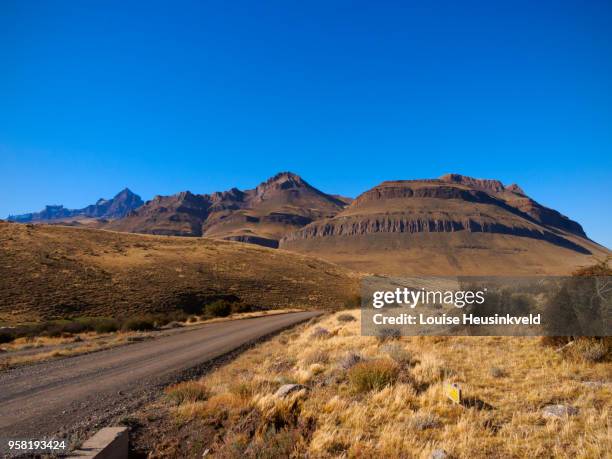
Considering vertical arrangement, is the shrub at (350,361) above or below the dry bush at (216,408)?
above

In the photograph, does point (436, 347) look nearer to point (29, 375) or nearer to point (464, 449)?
point (464, 449)

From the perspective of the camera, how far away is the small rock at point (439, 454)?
5.24 metres

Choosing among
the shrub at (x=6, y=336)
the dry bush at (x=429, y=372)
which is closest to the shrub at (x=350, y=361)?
the dry bush at (x=429, y=372)

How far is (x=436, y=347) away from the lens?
13023 mm

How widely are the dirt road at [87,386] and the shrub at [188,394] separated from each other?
2.54 ft

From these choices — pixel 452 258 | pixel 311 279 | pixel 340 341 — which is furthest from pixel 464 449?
pixel 452 258

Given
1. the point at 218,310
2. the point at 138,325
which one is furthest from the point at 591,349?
the point at 218,310

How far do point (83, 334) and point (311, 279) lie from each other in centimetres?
4247

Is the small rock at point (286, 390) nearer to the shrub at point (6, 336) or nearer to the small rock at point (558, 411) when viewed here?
the small rock at point (558, 411)

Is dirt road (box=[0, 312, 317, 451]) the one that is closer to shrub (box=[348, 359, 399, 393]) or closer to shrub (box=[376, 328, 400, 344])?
shrub (box=[348, 359, 399, 393])

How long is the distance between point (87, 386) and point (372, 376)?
317 inches

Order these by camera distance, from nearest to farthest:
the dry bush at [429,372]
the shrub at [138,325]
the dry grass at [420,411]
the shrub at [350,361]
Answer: the dry grass at [420,411] < the dry bush at [429,372] < the shrub at [350,361] < the shrub at [138,325]

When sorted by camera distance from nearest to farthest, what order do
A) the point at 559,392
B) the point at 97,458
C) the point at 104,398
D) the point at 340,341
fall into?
the point at 97,458, the point at 559,392, the point at 104,398, the point at 340,341

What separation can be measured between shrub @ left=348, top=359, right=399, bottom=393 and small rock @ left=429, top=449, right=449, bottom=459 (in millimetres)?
2854
